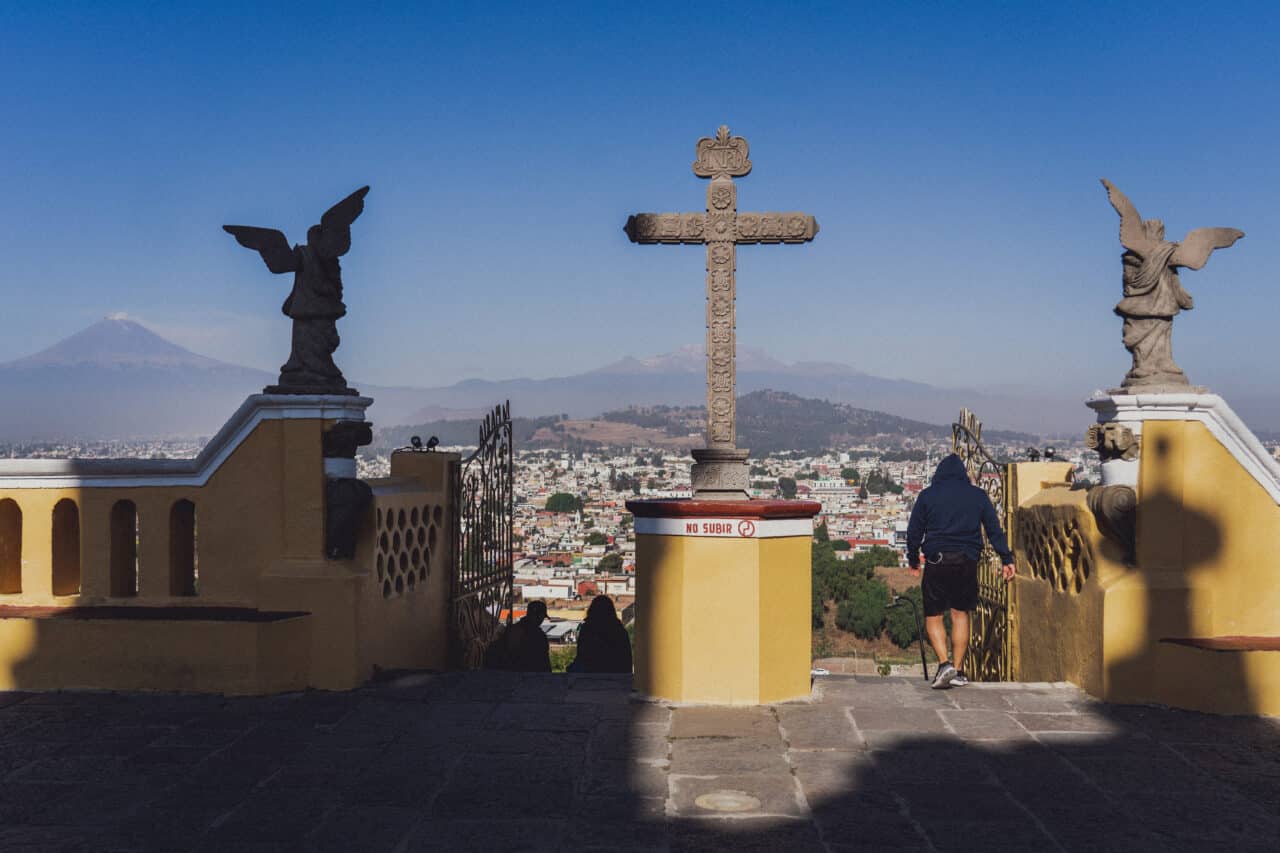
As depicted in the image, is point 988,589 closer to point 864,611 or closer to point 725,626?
point 725,626

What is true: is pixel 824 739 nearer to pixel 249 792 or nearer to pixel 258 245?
pixel 249 792

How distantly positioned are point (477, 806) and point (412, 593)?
12.7ft

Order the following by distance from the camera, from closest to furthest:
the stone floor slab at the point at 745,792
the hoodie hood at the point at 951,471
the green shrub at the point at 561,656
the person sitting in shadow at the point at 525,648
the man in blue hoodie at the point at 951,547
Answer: the stone floor slab at the point at 745,792
the man in blue hoodie at the point at 951,547
the hoodie hood at the point at 951,471
the person sitting in shadow at the point at 525,648
the green shrub at the point at 561,656

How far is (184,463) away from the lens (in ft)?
24.9

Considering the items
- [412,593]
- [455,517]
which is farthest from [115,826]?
[455,517]

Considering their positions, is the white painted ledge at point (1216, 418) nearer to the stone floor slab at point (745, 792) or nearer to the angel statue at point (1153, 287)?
the angel statue at point (1153, 287)

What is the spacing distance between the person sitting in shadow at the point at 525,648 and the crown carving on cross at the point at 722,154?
4103 millimetres

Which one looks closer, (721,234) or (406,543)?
(721,234)

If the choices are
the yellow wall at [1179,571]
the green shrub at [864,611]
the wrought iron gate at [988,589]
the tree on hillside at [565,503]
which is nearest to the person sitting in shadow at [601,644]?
the wrought iron gate at [988,589]

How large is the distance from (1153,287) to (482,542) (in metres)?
5.88

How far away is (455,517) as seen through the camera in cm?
945

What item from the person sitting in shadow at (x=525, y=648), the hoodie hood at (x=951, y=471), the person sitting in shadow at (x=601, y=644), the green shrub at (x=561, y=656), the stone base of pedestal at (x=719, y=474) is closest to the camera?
the stone base of pedestal at (x=719, y=474)

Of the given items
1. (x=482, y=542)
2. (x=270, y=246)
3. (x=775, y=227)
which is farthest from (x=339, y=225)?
(x=482, y=542)

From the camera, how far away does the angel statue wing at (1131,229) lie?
7.12 metres
